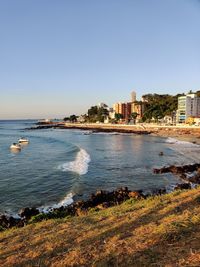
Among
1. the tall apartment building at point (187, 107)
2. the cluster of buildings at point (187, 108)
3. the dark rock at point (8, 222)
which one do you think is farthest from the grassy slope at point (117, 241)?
the tall apartment building at point (187, 107)

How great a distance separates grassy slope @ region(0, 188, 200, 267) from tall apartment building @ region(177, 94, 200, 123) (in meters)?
118

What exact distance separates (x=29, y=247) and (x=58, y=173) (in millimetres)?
19693

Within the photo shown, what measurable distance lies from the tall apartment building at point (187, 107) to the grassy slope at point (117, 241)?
11784 cm

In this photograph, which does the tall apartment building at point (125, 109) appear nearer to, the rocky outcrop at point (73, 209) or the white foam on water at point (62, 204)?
the white foam on water at point (62, 204)

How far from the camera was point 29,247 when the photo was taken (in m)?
8.48

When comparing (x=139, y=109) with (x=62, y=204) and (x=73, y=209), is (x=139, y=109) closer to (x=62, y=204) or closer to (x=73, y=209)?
(x=62, y=204)

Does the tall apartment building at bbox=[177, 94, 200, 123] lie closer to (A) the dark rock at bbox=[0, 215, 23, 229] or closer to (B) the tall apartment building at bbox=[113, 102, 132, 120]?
(B) the tall apartment building at bbox=[113, 102, 132, 120]

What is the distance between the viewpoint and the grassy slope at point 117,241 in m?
6.62

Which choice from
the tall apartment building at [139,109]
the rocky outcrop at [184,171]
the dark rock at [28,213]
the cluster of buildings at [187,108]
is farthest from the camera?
the tall apartment building at [139,109]

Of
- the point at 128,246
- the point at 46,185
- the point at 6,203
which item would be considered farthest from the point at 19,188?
the point at 128,246

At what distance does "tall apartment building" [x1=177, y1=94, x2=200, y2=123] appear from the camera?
123 metres

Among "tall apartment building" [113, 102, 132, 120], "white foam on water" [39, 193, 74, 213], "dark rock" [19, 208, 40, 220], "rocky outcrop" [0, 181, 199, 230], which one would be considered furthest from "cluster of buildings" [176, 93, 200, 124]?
"dark rock" [19, 208, 40, 220]

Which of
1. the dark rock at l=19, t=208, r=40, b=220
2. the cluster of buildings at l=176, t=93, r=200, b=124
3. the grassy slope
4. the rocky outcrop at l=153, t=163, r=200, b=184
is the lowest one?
the rocky outcrop at l=153, t=163, r=200, b=184

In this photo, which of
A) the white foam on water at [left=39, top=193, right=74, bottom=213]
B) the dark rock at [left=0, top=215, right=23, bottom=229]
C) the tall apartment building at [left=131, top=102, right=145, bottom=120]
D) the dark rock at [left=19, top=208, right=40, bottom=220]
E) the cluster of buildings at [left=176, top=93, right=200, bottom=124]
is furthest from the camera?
the tall apartment building at [left=131, top=102, right=145, bottom=120]
